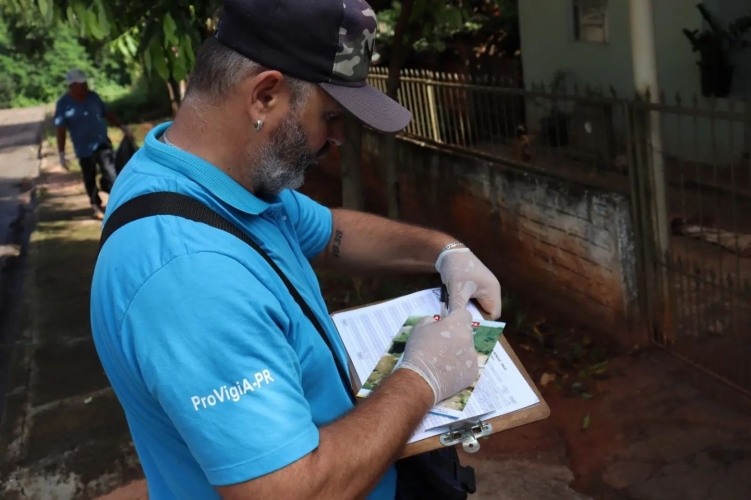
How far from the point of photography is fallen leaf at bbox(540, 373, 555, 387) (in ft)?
12.9

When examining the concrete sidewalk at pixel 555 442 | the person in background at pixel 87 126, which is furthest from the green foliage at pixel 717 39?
the person in background at pixel 87 126

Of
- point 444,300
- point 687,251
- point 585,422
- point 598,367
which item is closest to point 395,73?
point 687,251

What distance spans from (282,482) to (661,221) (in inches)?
126

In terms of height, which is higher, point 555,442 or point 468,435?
point 468,435

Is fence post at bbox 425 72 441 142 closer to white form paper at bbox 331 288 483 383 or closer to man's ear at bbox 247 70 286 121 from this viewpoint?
white form paper at bbox 331 288 483 383

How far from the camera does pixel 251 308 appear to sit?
3.60ft

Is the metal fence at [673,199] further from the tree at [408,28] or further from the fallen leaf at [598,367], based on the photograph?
the tree at [408,28]

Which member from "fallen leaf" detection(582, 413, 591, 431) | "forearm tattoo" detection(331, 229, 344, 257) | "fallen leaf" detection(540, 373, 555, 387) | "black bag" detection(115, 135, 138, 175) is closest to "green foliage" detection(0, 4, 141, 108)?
"black bag" detection(115, 135, 138, 175)

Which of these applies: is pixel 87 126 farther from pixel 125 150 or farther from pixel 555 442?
pixel 555 442

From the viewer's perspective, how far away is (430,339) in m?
1.49

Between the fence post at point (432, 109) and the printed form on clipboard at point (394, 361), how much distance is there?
3898 millimetres

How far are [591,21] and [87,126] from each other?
5.78 meters

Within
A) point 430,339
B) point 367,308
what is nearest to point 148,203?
point 430,339

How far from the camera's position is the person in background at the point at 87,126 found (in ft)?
27.6
